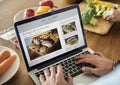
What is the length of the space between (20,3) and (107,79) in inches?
32.3

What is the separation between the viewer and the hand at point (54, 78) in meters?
0.89

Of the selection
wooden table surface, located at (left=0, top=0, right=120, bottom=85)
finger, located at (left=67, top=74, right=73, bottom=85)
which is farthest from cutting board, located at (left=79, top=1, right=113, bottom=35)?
finger, located at (left=67, top=74, right=73, bottom=85)

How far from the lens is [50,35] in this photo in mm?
1004

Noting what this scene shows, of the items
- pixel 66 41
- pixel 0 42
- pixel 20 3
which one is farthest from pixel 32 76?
pixel 20 3

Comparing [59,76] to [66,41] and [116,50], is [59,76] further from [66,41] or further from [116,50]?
[116,50]

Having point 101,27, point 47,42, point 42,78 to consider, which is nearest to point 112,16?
point 101,27

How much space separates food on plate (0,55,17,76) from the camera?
98cm

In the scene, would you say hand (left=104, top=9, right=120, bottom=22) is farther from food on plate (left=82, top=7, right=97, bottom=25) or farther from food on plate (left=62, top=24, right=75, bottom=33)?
food on plate (left=62, top=24, right=75, bottom=33)

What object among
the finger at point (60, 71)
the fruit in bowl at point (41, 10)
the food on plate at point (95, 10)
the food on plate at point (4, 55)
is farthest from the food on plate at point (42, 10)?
the finger at point (60, 71)

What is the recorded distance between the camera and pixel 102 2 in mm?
1418

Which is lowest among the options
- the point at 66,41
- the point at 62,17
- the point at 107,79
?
the point at 107,79

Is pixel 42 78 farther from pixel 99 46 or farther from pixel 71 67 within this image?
pixel 99 46

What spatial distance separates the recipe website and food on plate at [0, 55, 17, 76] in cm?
10

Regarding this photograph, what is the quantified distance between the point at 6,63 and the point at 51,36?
0.74 feet
